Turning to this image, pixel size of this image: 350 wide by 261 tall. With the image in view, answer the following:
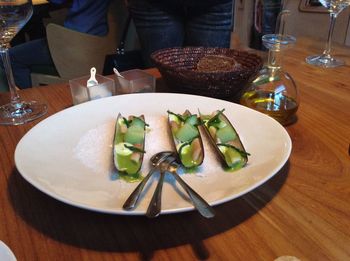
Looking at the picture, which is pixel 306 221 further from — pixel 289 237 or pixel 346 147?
pixel 346 147

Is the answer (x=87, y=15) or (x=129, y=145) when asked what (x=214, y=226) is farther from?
(x=87, y=15)

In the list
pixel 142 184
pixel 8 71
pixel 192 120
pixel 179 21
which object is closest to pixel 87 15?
pixel 179 21

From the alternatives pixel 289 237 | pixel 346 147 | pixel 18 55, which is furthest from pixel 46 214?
pixel 18 55

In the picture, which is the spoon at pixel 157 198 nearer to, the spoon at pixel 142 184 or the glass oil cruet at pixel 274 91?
the spoon at pixel 142 184

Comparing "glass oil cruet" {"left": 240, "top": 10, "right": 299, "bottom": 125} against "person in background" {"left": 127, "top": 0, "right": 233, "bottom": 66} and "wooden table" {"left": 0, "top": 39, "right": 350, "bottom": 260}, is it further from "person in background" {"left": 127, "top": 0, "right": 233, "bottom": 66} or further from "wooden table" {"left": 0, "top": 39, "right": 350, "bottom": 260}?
"person in background" {"left": 127, "top": 0, "right": 233, "bottom": 66}

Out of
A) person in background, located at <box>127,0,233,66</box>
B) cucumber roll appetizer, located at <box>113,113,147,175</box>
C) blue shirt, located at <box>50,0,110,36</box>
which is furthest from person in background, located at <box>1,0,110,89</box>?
cucumber roll appetizer, located at <box>113,113,147,175</box>

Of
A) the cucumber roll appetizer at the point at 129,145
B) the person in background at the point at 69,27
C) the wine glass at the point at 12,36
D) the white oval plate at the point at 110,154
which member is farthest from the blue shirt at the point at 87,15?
the cucumber roll appetizer at the point at 129,145

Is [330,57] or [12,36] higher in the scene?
[12,36]
